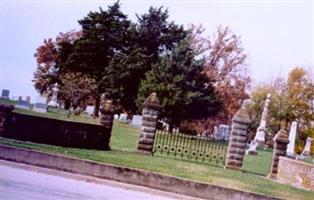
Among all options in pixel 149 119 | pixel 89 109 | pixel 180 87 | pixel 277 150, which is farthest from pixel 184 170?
pixel 89 109

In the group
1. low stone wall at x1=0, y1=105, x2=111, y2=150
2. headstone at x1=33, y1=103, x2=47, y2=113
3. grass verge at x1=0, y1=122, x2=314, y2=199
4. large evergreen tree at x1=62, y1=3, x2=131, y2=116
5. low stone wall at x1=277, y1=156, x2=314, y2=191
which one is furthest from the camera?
large evergreen tree at x1=62, y1=3, x2=131, y2=116

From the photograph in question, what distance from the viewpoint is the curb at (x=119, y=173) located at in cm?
1195

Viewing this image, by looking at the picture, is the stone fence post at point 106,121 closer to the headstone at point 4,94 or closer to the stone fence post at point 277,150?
the stone fence post at point 277,150

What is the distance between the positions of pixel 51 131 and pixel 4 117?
1.68 metres

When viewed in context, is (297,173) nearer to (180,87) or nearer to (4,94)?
(180,87)

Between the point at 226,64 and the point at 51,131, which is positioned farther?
the point at 226,64

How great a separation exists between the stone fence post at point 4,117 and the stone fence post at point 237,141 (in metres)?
8.37

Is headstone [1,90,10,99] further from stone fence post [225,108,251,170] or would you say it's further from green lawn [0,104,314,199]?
stone fence post [225,108,251,170]

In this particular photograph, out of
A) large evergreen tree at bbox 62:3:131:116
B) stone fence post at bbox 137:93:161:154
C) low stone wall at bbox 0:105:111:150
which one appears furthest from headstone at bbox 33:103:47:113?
stone fence post at bbox 137:93:161:154

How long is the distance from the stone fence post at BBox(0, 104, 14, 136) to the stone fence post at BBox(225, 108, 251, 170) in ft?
27.5

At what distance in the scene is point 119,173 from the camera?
12211mm

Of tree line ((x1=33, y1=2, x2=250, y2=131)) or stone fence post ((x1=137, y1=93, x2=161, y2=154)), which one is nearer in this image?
stone fence post ((x1=137, y1=93, x2=161, y2=154))

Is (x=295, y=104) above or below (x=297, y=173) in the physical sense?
above

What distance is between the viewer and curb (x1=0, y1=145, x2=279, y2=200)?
11953mm
